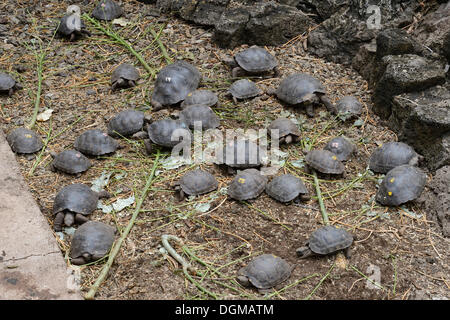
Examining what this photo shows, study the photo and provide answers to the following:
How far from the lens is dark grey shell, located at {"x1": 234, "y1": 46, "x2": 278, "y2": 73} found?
5312mm

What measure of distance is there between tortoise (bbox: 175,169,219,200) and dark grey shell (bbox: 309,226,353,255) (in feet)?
3.01

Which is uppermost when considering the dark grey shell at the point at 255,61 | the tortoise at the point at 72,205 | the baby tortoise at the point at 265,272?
the dark grey shell at the point at 255,61

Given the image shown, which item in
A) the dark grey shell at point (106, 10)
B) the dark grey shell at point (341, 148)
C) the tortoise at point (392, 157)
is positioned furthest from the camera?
the dark grey shell at point (106, 10)

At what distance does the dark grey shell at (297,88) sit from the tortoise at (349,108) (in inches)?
8.3

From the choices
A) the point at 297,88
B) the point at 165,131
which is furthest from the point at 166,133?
the point at 297,88

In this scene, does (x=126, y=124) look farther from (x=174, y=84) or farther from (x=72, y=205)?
(x=72, y=205)

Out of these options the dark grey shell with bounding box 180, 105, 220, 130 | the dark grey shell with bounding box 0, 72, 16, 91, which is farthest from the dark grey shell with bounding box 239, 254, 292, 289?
the dark grey shell with bounding box 0, 72, 16, 91

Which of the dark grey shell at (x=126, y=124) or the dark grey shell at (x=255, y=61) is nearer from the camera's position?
the dark grey shell at (x=126, y=124)

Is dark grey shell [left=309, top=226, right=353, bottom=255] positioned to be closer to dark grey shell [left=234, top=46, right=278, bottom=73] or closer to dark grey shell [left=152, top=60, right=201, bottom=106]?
dark grey shell [left=152, top=60, right=201, bottom=106]

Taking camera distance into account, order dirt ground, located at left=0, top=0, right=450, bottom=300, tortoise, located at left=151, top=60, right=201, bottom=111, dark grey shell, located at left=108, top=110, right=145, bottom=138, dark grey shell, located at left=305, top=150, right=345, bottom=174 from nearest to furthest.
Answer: dirt ground, located at left=0, top=0, right=450, bottom=300
dark grey shell, located at left=305, top=150, right=345, bottom=174
dark grey shell, located at left=108, top=110, right=145, bottom=138
tortoise, located at left=151, top=60, right=201, bottom=111

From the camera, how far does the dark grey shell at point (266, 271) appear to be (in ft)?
10.9

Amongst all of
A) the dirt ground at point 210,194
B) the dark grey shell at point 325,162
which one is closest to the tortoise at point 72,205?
the dirt ground at point 210,194

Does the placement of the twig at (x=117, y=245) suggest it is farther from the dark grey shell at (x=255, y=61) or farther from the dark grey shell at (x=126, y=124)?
the dark grey shell at (x=255, y=61)

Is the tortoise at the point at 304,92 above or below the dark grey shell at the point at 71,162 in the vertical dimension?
above
